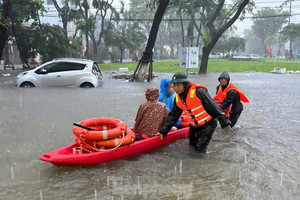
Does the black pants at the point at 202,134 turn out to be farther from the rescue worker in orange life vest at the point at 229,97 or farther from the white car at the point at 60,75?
the white car at the point at 60,75

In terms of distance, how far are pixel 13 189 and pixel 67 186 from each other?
2.45 ft

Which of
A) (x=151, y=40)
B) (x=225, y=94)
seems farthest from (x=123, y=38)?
(x=225, y=94)

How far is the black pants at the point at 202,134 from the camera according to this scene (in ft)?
15.7

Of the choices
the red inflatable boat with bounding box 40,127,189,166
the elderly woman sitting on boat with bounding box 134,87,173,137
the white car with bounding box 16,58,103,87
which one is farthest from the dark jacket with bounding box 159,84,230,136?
the white car with bounding box 16,58,103,87

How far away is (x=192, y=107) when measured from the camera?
4.59m

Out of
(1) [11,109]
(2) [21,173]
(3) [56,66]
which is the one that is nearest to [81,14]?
(3) [56,66]

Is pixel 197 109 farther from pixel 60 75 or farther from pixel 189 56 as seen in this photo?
pixel 189 56

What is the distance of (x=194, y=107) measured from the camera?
4.59m

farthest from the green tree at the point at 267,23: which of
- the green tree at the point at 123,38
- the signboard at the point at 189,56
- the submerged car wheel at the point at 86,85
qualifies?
the submerged car wheel at the point at 86,85

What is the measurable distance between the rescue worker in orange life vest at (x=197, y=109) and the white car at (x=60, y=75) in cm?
876

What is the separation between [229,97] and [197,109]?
185 centimetres

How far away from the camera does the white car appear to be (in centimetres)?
1285

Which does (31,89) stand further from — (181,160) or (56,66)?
(181,160)

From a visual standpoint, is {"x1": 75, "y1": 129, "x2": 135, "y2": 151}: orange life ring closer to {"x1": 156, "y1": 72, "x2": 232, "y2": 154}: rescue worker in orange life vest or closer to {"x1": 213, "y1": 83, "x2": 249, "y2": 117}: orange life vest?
{"x1": 156, "y1": 72, "x2": 232, "y2": 154}: rescue worker in orange life vest
